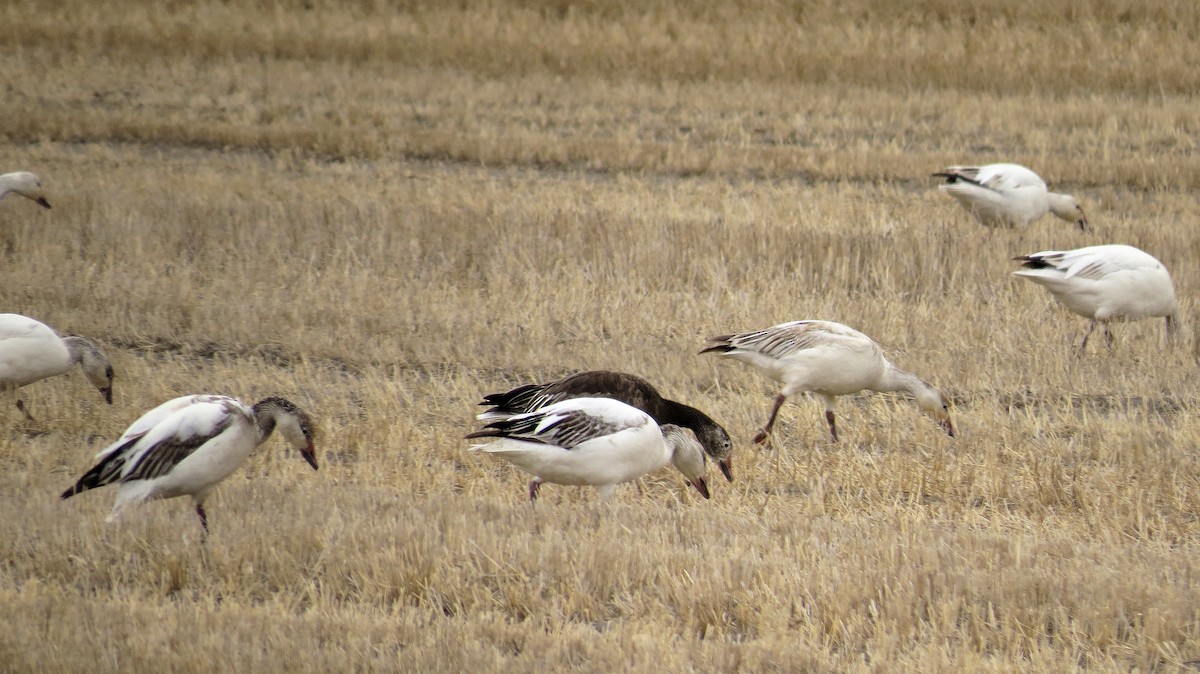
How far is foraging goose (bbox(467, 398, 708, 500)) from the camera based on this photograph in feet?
18.3

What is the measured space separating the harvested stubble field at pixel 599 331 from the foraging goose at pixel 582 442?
198 millimetres

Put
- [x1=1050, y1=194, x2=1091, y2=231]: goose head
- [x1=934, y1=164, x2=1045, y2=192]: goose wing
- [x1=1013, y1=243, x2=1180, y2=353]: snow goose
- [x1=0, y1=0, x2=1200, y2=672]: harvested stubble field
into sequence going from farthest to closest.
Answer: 1. [x1=1050, y1=194, x2=1091, y2=231]: goose head
2. [x1=934, y1=164, x2=1045, y2=192]: goose wing
3. [x1=1013, y1=243, x2=1180, y2=353]: snow goose
4. [x1=0, y1=0, x2=1200, y2=672]: harvested stubble field

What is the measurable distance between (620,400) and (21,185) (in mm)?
6483

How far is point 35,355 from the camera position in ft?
21.9

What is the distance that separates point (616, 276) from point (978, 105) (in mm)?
9541

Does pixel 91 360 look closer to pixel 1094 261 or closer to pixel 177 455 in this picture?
pixel 177 455

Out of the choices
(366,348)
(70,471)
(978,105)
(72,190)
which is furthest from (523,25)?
(70,471)

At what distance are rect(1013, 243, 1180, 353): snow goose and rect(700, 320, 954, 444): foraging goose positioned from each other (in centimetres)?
172

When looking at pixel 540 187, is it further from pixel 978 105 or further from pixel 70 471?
pixel 70 471

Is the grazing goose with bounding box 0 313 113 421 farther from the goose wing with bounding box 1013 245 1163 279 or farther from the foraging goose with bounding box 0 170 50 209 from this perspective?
the goose wing with bounding box 1013 245 1163 279

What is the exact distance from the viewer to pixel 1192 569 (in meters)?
5.00

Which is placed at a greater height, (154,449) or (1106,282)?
(1106,282)

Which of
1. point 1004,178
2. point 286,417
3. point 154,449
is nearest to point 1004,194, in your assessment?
point 1004,178

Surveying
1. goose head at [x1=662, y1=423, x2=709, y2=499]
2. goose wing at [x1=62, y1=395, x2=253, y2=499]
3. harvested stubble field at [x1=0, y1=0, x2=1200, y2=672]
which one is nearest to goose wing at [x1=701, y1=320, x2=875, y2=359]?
harvested stubble field at [x1=0, y1=0, x2=1200, y2=672]
